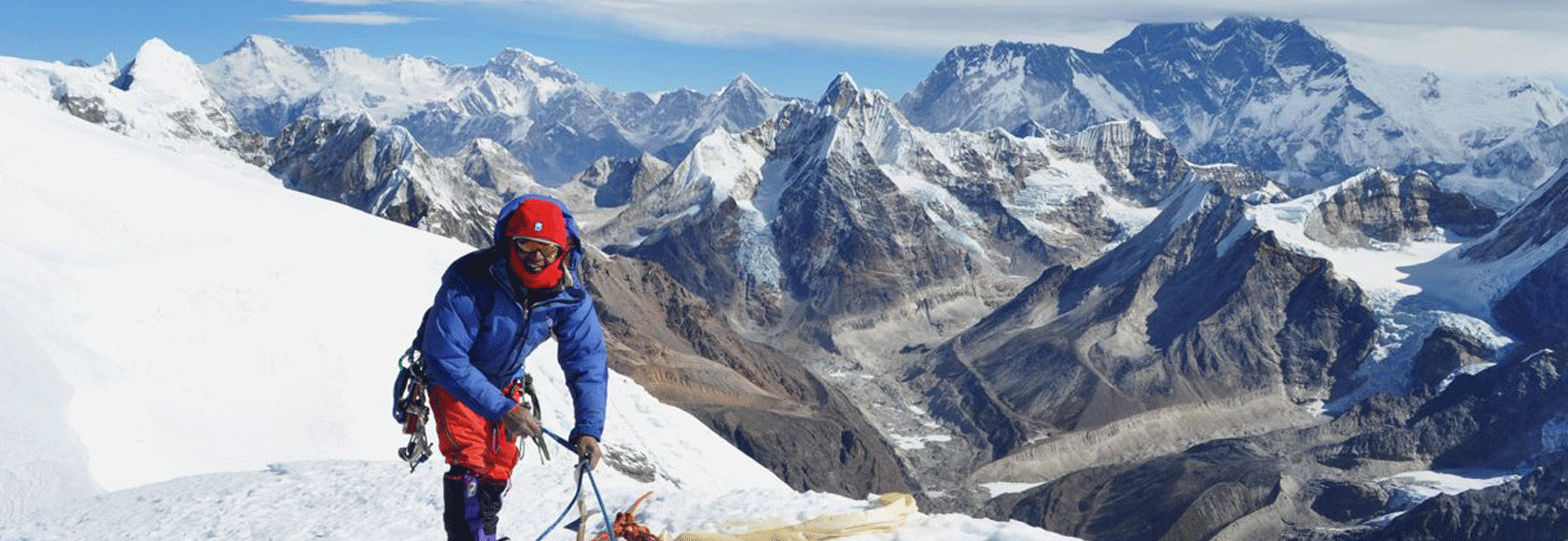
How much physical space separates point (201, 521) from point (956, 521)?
41.9ft

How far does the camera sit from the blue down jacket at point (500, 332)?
50.0ft

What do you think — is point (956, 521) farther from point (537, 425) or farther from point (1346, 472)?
point (1346, 472)

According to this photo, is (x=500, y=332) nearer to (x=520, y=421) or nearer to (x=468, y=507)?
(x=520, y=421)

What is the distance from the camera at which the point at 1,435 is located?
28.0m

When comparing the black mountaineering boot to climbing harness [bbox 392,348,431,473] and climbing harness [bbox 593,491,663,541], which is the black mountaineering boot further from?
climbing harness [bbox 593,491,663,541]

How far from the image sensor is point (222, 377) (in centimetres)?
3844

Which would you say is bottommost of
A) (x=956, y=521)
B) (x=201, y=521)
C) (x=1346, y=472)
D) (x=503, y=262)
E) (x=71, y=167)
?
(x=1346, y=472)

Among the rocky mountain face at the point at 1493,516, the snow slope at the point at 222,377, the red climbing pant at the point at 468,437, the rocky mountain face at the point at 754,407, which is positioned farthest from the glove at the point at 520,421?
the rocky mountain face at the point at 754,407

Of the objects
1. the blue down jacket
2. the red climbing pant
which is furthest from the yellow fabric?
the blue down jacket

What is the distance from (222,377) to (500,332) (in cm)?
2625

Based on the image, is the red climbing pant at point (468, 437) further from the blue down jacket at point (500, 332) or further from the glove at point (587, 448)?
the glove at point (587, 448)

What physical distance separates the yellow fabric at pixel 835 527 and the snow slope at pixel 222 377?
0.43 metres

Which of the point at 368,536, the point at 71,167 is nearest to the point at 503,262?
the point at 368,536

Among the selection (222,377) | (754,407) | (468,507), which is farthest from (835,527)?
(754,407)
